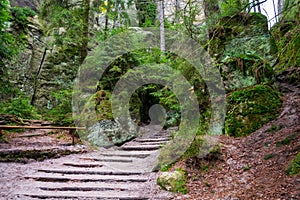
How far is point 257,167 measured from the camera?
3.88m

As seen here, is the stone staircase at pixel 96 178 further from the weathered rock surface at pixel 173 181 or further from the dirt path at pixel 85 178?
the weathered rock surface at pixel 173 181

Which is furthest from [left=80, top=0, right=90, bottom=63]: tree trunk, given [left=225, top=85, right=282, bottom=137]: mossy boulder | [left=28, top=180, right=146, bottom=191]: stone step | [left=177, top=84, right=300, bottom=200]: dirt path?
[left=177, top=84, right=300, bottom=200]: dirt path

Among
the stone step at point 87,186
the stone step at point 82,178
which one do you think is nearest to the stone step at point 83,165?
the stone step at point 82,178

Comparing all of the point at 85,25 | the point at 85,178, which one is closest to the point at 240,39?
the point at 85,178

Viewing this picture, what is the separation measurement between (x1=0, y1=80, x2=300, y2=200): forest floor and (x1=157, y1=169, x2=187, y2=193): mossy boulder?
0.14 m

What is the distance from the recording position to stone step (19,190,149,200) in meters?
4.15

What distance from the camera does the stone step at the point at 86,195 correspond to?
4.15 m

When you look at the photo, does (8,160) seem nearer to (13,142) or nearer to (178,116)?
(13,142)

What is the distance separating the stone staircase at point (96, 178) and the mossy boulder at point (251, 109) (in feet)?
8.29

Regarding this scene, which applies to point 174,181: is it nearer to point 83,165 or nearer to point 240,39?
point 83,165

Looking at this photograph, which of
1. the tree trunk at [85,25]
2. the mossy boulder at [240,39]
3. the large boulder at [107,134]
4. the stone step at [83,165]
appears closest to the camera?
the stone step at [83,165]

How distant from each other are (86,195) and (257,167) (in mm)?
3337

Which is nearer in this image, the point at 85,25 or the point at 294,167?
the point at 294,167

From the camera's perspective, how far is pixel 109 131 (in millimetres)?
7879
